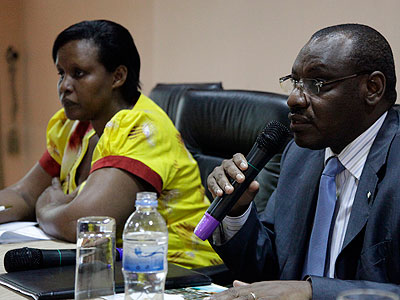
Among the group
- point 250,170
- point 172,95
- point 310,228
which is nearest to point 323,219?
point 310,228

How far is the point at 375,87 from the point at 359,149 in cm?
16

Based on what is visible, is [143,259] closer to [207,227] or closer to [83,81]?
[207,227]

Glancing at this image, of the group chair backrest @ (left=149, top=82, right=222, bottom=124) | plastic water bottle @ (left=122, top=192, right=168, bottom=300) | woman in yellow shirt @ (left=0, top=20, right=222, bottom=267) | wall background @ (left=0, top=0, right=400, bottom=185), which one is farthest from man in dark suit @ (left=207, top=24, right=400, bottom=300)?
chair backrest @ (left=149, top=82, right=222, bottom=124)

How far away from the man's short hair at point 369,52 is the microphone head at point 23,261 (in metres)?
0.89

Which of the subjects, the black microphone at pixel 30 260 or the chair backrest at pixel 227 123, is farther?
the chair backrest at pixel 227 123

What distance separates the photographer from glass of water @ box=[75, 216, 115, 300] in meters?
1.12

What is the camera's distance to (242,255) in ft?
5.26

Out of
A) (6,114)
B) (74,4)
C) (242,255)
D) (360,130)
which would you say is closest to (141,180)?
(242,255)

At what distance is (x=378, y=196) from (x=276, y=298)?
0.39 m

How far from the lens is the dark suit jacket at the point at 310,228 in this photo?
1.36m

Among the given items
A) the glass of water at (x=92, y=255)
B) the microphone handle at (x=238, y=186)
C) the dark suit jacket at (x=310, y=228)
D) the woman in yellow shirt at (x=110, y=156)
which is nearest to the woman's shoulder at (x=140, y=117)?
the woman in yellow shirt at (x=110, y=156)

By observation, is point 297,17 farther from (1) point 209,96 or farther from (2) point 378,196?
(2) point 378,196

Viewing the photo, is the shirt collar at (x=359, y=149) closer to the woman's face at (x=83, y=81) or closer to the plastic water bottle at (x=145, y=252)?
the plastic water bottle at (x=145, y=252)

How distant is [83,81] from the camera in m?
2.10
